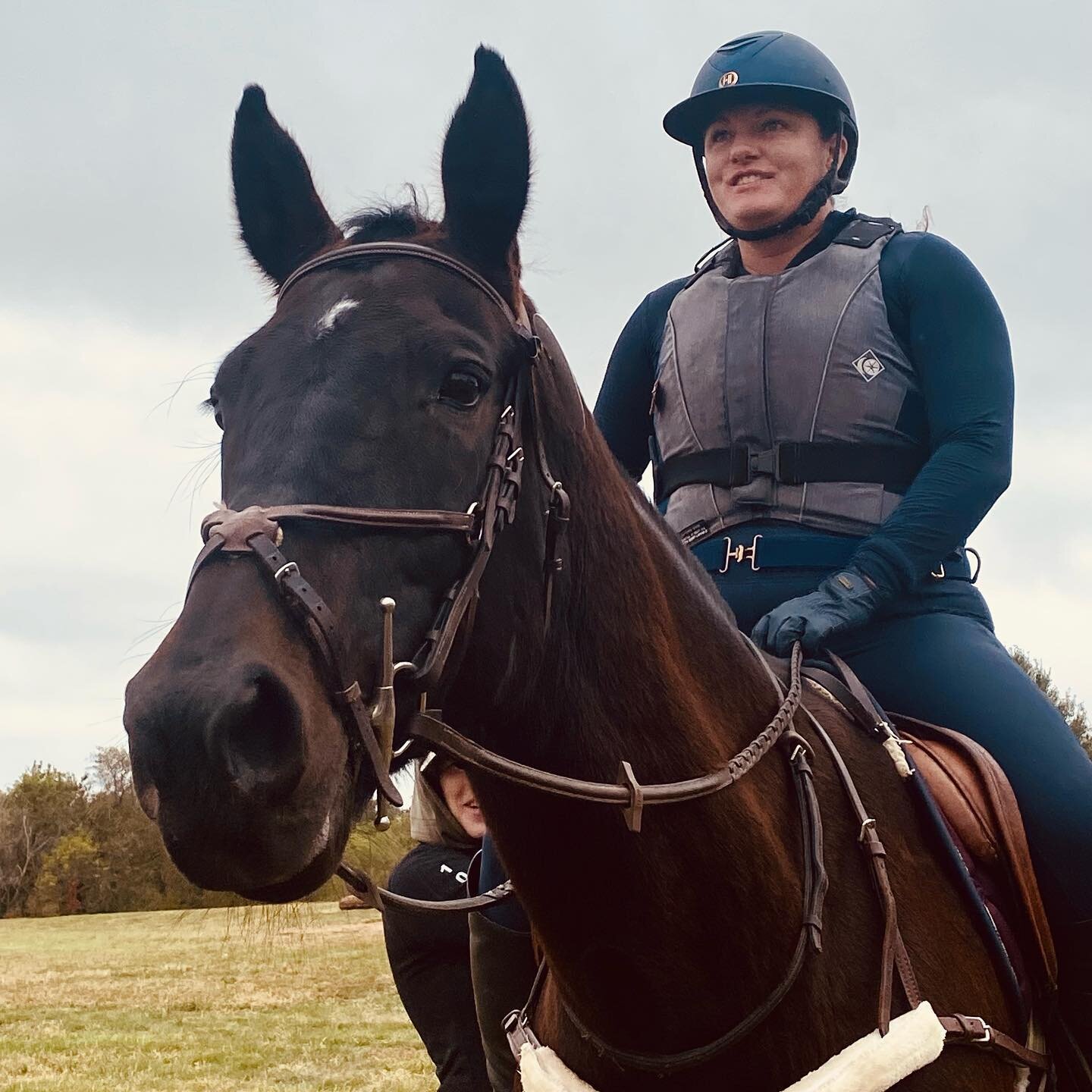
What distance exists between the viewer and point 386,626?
2309mm

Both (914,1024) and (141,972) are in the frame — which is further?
(141,972)

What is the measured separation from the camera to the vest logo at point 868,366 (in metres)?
4.15

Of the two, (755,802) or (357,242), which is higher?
(357,242)

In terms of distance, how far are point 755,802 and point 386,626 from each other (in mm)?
1219

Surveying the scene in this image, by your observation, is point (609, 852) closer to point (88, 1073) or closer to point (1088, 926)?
point (1088, 926)

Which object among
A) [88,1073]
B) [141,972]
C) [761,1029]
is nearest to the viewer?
[761,1029]

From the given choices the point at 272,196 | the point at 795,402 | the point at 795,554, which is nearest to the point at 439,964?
the point at 795,554

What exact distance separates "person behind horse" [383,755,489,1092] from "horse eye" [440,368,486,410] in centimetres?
303

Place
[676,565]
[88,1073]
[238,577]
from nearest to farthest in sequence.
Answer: [238,577], [676,565], [88,1073]

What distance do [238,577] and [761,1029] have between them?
166 cm

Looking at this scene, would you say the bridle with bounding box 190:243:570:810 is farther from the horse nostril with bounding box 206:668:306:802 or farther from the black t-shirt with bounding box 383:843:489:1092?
the black t-shirt with bounding box 383:843:489:1092

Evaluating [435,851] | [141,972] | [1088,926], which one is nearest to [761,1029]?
[1088,926]

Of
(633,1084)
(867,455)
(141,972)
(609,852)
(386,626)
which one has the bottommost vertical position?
(141,972)

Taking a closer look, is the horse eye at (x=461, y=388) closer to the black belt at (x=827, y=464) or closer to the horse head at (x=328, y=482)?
the horse head at (x=328, y=482)
